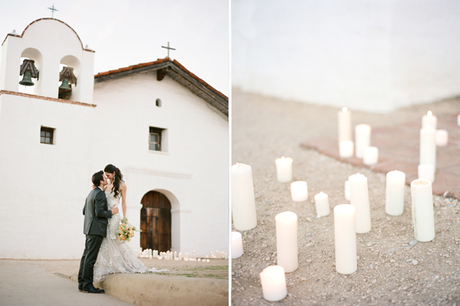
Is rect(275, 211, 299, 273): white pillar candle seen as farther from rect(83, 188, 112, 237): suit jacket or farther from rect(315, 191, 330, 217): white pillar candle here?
rect(83, 188, 112, 237): suit jacket

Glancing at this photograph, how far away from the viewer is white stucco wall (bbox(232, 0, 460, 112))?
471 cm

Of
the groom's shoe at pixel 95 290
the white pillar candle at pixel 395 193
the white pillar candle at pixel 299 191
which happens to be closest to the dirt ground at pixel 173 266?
the groom's shoe at pixel 95 290

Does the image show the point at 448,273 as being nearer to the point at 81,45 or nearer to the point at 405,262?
the point at 405,262

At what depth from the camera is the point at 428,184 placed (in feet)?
8.18

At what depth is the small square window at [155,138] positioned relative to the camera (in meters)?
2.94

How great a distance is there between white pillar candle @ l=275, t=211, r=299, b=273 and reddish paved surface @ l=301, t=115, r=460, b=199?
108 centimetres

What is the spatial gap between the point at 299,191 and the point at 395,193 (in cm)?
61

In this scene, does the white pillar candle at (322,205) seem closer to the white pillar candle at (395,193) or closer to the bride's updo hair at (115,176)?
the white pillar candle at (395,193)

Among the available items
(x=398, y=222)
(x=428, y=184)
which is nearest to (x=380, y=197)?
(x=398, y=222)

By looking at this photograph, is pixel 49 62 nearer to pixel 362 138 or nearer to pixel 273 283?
pixel 273 283

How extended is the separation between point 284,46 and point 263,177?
2.00 meters

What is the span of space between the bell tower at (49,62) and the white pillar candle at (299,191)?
55.8 inches

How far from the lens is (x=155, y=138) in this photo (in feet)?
9.74

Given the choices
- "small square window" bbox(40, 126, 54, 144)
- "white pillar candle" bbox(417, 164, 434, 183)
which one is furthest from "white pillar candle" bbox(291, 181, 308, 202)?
"small square window" bbox(40, 126, 54, 144)
